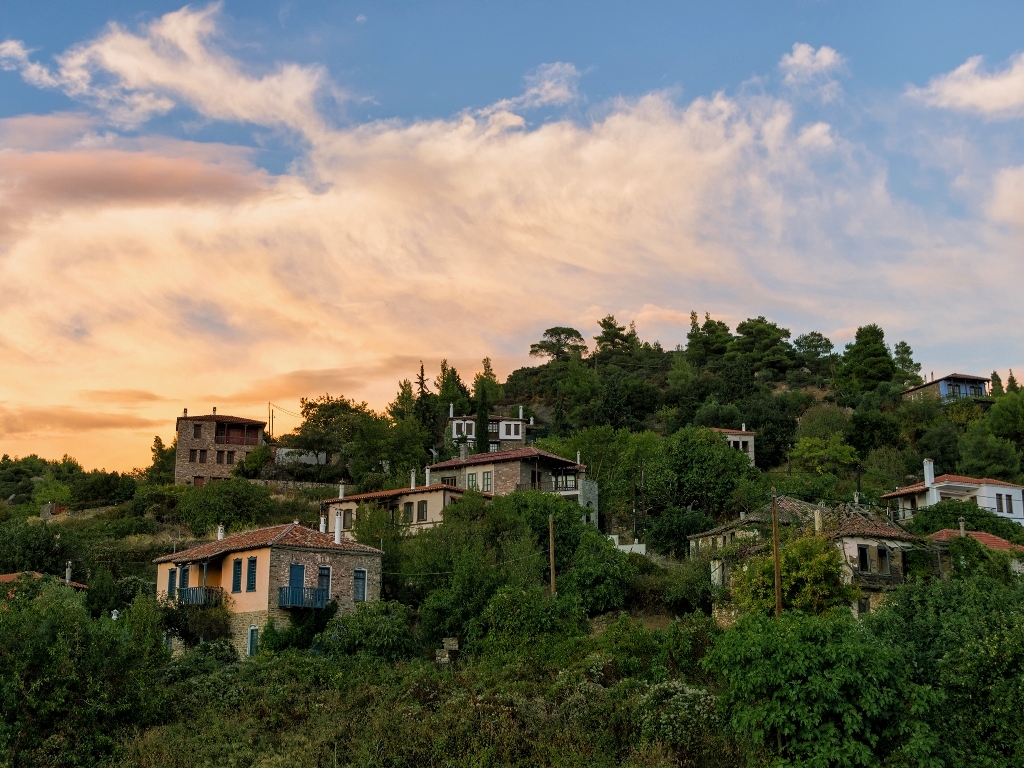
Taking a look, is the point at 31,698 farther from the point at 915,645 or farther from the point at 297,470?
the point at 297,470

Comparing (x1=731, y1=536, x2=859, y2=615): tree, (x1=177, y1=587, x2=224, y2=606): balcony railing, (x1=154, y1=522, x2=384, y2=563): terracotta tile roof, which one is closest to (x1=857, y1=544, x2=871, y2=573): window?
(x1=731, y1=536, x2=859, y2=615): tree

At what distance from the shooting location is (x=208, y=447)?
78062 millimetres

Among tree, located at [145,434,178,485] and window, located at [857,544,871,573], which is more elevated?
tree, located at [145,434,178,485]

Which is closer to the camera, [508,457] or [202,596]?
[202,596]

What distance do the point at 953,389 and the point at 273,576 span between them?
68841mm

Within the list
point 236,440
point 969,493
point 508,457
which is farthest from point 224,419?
point 969,493

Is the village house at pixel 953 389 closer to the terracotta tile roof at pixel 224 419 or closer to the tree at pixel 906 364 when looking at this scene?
the tree at pixel 906 364

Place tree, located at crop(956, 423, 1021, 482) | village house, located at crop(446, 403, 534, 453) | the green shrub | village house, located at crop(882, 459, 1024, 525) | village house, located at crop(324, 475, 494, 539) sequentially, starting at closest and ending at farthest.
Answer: the green shrub
village house, located at crop(324, 475, 494, 539)
village house, located at crop(882, 459, 1024, 525)
tree, located at crop(956, 423, 1021, 482)
village house, located at crop(446, 403, 534, 453)

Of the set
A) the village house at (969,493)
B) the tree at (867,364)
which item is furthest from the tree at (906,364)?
the village house at (969,493)

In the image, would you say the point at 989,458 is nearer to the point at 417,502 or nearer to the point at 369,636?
the point at 417,502

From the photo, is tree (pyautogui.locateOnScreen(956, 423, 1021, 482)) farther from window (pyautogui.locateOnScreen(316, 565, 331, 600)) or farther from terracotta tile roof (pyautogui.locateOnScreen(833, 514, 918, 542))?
window (pyautogui.locateOnScreen(316, 565, 331, 600))

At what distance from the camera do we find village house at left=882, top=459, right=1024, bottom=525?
2298 inches

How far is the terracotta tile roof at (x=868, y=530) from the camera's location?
40.8 m

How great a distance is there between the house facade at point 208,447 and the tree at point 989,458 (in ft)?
170
